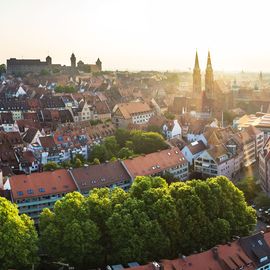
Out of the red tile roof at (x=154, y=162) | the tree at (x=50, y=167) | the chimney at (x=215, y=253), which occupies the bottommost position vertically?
the chimney at (x=215, y=253)

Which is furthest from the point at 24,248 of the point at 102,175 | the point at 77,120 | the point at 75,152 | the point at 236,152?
the point at 77,120

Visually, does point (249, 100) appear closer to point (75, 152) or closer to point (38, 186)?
point (75, 152)

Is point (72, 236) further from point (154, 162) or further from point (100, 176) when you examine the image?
point (154, 162)

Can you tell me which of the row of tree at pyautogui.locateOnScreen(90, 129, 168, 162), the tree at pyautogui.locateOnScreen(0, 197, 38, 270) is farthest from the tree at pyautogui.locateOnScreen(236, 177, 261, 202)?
the tree at pyautogui.locateOnScreen(0, 197, 38, 270)

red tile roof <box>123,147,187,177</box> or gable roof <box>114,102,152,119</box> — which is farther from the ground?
gable roof <box>114,102,152,119</box>

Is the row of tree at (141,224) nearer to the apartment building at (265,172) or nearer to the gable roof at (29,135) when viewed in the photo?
the apartment building at (265,172)

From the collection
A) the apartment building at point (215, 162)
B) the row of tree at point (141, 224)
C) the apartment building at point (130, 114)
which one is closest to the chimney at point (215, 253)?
the row of tree at point (141, 224)

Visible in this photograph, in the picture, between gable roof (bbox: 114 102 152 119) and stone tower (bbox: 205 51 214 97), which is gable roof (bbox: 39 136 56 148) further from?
stone tower (bbox: 205 51 214 97)

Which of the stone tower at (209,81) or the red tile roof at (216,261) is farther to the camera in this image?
the stone tower at (209,81)
